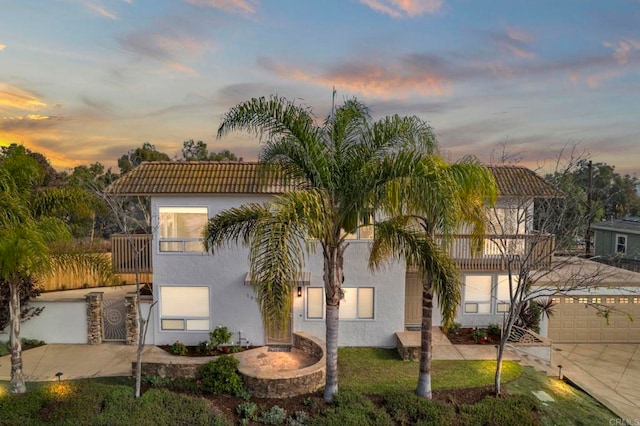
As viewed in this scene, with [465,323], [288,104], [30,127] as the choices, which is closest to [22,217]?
[288,104]

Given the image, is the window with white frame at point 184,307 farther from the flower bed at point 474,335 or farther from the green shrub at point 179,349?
the flower bed at point 474,335

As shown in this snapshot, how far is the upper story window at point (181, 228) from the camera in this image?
1248 centimetres

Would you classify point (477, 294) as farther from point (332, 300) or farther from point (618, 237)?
point (618, 237)

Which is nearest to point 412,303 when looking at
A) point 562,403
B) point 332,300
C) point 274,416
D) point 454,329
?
point 454,329

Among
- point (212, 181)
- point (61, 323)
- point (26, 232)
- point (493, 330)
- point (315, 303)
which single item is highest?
point (212, 181)

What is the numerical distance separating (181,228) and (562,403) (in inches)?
508

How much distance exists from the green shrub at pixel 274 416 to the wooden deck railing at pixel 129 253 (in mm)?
6881

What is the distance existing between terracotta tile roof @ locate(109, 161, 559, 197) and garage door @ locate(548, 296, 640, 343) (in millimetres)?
5098

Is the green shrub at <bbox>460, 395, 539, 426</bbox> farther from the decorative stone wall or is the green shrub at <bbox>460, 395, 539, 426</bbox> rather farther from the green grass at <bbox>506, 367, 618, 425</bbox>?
the decorative stone wall

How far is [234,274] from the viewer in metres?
12.6

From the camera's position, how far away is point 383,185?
24.3ft

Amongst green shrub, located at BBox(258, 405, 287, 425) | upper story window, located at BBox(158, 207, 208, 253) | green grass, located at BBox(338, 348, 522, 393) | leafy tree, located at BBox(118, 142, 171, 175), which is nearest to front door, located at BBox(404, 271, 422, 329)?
green grass, located at BBox(338, 348, 522, 393)

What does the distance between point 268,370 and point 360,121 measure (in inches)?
289

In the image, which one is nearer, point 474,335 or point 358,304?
point 474,335
